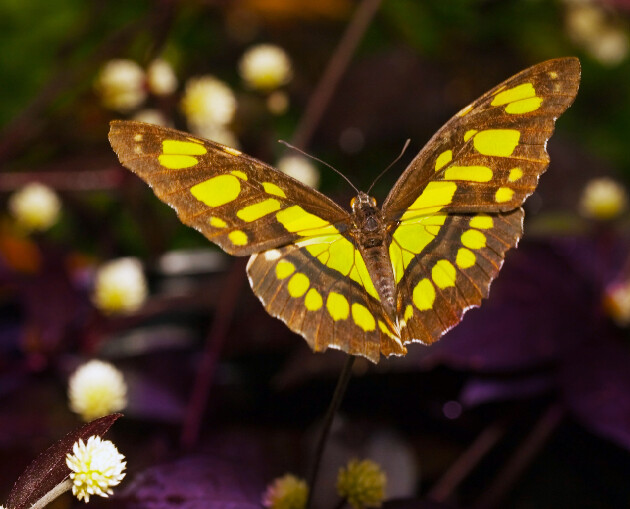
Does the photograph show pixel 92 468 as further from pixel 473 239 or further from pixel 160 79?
pixel 160 79

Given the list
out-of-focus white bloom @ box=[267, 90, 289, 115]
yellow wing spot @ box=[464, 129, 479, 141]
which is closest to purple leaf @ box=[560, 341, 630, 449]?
yellow wing spot @ box=[464, 129, 479, 141]

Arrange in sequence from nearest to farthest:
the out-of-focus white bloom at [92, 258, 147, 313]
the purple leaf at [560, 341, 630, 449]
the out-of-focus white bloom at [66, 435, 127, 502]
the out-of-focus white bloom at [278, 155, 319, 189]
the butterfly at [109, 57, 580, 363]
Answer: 1. the out-of-focus white bloom at [66, 435, 127, 502]
2. the butterfly at [109, 57, 580, 363]
3. the purple leaf at [560, 341, 630, 449]
4. the out-of-focus white bloom at [92, 258, 147, 313]
5. the out-of-focus white bloom at [278, 155, 319, 189]

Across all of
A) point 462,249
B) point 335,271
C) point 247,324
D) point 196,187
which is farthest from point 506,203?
point 247,324

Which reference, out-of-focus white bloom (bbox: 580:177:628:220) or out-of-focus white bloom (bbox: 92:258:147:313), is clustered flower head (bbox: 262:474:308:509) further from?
out-of-focus white bloom (bbox: 580:177:628:220)

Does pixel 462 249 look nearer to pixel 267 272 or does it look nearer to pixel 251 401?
pixel 267 272

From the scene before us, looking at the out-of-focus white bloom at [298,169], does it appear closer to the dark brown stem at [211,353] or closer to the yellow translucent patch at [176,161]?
the dark brown stem at [211,353]
